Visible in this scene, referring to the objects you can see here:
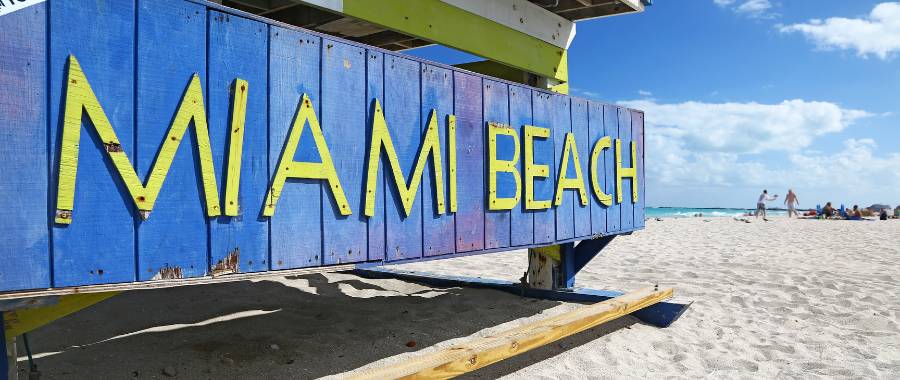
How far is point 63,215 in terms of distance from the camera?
7.13ft

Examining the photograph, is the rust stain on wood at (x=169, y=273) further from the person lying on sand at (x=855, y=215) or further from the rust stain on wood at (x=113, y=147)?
the person lying on sand at (x=855, y=215)

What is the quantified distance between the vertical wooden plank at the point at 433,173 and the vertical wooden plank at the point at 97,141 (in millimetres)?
1713

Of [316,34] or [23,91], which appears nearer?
[23,91]

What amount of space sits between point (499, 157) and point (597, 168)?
153 centimetres

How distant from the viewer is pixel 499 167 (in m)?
4.30

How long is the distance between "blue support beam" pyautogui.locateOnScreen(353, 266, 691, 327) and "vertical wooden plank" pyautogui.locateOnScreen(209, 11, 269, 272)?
374 cm

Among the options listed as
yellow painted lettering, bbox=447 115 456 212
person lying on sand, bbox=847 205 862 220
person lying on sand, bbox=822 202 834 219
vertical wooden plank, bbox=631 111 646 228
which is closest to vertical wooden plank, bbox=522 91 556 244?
yellow painted lettering, bbox=447 115 456 212

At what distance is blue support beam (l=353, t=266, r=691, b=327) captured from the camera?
17.3ft

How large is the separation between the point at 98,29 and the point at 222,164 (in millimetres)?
703

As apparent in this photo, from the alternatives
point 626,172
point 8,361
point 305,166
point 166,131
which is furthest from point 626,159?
point 8,361

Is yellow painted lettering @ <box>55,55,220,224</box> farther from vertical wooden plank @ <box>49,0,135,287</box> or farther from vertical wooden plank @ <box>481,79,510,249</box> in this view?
vertical wooden plank @ <box>481,79,510,249</box>

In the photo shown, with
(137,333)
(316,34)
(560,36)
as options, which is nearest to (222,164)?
(316,34)

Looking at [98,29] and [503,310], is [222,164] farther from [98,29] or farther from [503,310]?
[503,310]

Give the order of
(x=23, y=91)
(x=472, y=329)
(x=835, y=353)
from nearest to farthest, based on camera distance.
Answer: (x=23, y=91) < (x=835, y=353) < (x=472, y=329)
